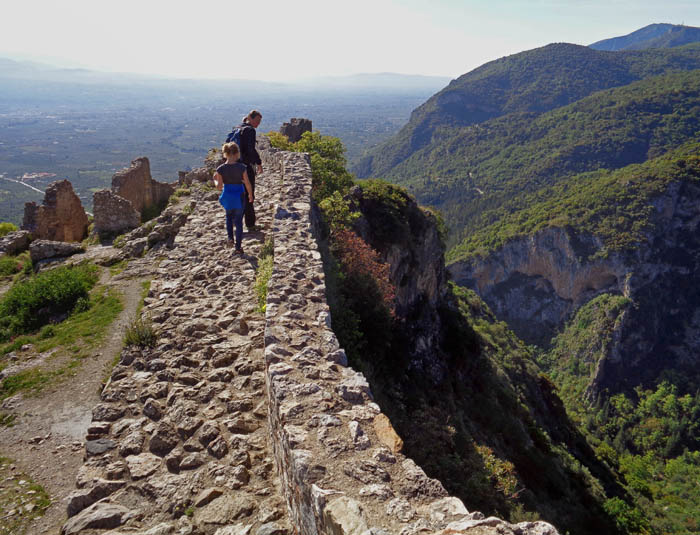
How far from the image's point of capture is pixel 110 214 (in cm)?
1323

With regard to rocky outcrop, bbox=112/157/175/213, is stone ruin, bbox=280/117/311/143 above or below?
above

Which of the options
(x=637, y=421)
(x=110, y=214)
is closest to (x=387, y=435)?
(x=110, y=214)

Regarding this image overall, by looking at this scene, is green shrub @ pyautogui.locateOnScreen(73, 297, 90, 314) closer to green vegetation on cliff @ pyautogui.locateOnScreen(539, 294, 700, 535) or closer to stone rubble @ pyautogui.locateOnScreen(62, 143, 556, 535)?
stone rubble @ pyautogui.locateOnScreen(62, 143, 556, 535)

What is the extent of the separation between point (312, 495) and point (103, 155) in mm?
175139

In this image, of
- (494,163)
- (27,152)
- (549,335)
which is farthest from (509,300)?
(27,152)

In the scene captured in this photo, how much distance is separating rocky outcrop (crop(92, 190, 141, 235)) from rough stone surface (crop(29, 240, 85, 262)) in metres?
1.26

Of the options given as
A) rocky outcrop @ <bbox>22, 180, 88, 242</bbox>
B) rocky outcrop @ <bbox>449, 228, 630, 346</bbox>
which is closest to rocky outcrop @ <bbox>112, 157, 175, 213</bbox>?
rocky outcrop @ <bbox>22, 180, 88, 242</bbox>

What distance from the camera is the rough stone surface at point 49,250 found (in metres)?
11.6

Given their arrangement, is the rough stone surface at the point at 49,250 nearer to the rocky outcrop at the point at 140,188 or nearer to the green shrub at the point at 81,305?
the rocky outcrop at the point at 140,188

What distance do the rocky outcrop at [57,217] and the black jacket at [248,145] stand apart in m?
9.86

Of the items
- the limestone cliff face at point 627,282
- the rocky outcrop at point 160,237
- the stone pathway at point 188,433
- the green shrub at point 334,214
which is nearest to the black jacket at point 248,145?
the rocky outcrop at point 160,237

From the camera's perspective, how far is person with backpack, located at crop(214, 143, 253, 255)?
295 inches

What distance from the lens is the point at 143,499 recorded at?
140 inches

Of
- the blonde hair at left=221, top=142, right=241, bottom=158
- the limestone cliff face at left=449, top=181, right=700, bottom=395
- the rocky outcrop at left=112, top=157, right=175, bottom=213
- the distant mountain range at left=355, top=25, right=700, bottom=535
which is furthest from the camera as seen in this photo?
the limestone cliff face at left=449, top=181, right=700, bottom=395
